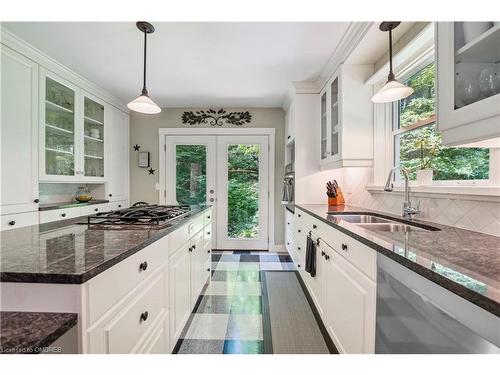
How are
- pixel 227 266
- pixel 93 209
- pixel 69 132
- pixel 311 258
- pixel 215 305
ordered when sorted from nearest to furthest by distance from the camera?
pixel 311 258, pixel 215 305, pixel 69 132, pixel 93 209, pixel 227 266

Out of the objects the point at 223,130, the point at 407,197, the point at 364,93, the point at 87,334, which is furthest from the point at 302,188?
the point at 87,334

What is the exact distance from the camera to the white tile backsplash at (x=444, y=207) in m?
1.20

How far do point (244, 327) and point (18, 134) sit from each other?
250cm

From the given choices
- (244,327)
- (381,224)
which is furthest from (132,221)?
(381,224)

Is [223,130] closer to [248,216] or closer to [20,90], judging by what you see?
[248,216]

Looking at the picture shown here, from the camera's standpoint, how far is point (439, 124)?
1.02 meters

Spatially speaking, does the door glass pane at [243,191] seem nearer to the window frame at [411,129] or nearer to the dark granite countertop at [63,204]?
the dark granite countertop at [63,204]

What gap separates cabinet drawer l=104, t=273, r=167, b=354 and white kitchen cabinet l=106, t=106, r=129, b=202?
274 cm

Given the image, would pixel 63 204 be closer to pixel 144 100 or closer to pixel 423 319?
pixel 144 100

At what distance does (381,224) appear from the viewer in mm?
1739

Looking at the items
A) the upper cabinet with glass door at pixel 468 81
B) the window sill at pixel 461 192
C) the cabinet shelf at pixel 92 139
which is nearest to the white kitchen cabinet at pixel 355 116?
the window sill at pixel 461 192

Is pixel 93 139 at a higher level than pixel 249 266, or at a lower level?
higher

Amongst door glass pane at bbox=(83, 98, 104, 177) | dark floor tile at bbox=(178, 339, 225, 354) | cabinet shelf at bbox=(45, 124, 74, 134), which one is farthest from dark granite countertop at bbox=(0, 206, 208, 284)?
door glass pane at bbox=(83, 98, 104, 177)
